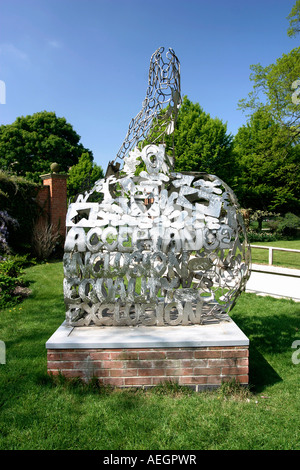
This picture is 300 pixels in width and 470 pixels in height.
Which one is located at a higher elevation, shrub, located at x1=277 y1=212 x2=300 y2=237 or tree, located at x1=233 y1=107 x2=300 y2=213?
tree, located at x1=233 y1=107 x2=300 y2=213

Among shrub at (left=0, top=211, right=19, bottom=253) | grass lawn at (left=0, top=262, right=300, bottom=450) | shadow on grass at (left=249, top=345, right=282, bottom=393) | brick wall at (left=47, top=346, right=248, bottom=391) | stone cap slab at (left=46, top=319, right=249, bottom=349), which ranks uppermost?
Result: shrub at (left=0, top=211, right=19, bottom=253)

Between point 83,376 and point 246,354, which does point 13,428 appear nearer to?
point 83,376

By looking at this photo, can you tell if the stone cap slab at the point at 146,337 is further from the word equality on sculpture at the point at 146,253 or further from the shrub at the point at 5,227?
the shrub at the point at 5,227

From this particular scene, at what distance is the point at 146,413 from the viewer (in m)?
2.94

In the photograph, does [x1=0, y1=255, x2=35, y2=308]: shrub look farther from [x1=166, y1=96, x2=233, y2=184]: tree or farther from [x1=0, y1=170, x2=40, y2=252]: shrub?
[x1=166, y1=96, x2=233, y2=184]: tree

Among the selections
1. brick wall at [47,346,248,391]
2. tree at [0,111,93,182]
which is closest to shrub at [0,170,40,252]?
brick wall at [47,346,248,391]

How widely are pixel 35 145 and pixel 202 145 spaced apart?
48.4 feet

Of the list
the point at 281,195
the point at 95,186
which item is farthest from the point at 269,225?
the point at 95,186

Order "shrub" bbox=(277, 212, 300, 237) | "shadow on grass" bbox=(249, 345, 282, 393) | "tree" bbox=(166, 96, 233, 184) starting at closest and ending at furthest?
1. "shadow on grass" bbox=(249, 345, 282, 393)
2. "tree" bbox=(166, 96, 233, 184)
3. "shrub" bbox=(277, 212, 300, 237)

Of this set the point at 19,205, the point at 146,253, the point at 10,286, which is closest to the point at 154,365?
the point at 146,253

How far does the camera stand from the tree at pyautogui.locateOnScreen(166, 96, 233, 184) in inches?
840

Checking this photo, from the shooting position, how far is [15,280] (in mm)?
7328

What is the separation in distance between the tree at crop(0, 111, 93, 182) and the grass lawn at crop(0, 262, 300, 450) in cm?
2633
